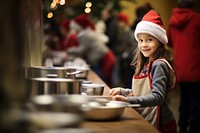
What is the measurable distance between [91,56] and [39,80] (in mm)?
6031

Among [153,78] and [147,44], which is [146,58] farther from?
[153,78]

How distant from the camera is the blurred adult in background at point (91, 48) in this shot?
319 inches

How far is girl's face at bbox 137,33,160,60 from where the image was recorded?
2975 millimetres

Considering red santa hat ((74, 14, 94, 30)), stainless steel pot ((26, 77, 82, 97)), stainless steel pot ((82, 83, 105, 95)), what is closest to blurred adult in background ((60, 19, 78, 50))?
red santa hat ((74, 14, 94, 30))

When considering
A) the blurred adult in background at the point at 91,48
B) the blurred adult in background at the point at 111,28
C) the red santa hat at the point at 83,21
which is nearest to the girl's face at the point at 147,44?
the blurred adult in background at the point at 91,48

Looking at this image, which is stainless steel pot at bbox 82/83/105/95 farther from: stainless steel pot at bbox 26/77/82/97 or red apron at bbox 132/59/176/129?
stainless steel pot at bbox 26/77/82/97

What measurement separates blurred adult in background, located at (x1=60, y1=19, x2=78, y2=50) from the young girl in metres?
5.29

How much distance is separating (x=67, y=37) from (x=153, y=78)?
606cm

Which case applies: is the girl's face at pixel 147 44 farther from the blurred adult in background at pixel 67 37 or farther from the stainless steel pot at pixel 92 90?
the blurred adult in background at pixel 67 37

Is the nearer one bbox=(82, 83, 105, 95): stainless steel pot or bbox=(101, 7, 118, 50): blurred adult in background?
bbox=(82, 83, 105, 95): stainless steel pot

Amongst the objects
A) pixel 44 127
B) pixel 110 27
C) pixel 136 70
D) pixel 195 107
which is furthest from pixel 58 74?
pixel 110 27

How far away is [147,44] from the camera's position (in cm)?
299

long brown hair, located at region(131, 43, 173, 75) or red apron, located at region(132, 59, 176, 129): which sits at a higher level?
long brown hair, located at region(131, 43, 173, 75)

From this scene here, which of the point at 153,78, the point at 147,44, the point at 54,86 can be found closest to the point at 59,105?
the point at 54,86
